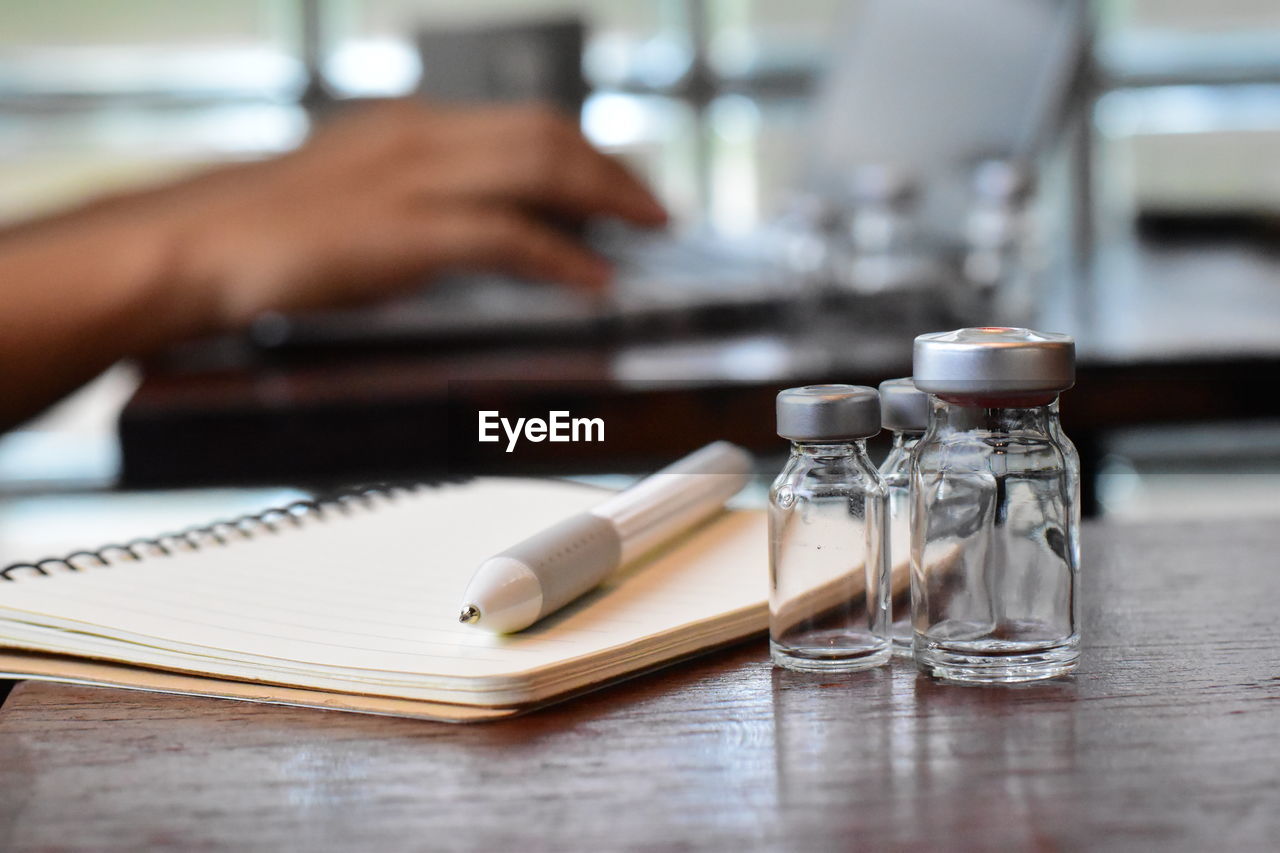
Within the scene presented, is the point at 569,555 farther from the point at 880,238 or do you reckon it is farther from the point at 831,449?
the point at 880,238

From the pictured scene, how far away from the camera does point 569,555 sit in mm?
367

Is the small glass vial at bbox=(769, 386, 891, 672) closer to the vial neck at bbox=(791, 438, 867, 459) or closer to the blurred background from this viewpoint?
the vial neck at bbox=(791, 438, 867, 459)

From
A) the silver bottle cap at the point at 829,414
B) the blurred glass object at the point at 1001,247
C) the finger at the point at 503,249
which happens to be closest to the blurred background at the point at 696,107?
the blurred glass object at the point at 1001,247

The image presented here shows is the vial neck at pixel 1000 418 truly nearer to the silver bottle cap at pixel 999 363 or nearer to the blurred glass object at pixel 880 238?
the silver bottle cap at pixel 999 363

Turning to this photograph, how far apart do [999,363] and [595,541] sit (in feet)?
0.43

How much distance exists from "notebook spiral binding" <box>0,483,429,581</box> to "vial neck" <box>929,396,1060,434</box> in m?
0.25

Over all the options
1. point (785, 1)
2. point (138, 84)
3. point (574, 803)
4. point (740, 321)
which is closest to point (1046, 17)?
point (740, 321)

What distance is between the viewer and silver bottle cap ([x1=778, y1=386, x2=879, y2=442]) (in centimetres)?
33

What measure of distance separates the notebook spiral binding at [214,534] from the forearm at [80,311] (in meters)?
0.66

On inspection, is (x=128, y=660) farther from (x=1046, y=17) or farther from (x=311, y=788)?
(x=1046, y=17)

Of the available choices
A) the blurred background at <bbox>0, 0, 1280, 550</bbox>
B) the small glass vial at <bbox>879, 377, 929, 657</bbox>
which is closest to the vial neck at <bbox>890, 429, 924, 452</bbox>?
the small glass vial at <bbox>879, 377, 929, 657</bbox>

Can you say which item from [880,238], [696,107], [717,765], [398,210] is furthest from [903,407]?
[696,107]

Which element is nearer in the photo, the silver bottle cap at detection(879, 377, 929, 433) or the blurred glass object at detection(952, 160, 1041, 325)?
the silver bottle cap at detection(879, 377, 929, 433)

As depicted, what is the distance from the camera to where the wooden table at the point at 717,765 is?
25 cm
